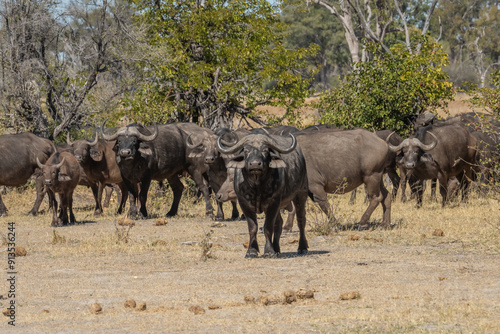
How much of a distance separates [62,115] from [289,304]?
578 inches

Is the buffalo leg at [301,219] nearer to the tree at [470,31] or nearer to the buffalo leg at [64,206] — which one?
the buffalo leg at [64,206]

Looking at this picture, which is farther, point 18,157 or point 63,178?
point 18,157

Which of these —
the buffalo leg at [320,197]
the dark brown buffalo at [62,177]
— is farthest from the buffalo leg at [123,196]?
the buffalo leg at [320,197]

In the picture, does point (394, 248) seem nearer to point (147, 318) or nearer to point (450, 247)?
point (450, 247)

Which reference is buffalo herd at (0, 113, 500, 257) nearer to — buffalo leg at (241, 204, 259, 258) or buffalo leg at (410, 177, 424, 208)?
buffalo leg at (410, 177, 424, 208)

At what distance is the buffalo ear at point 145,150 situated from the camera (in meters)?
16.5

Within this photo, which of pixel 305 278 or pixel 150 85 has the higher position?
pixel 150 85

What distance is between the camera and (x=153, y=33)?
21.8 metres

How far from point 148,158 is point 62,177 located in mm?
2445

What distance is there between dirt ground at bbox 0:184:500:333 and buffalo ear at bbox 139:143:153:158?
96.1 inches

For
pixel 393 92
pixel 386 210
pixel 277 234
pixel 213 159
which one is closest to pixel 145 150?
pixel 213 159

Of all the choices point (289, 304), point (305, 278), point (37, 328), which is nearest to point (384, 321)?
point (289, 304)

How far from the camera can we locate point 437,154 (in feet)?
55.4

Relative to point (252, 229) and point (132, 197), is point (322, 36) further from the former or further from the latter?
point (252, 229)
